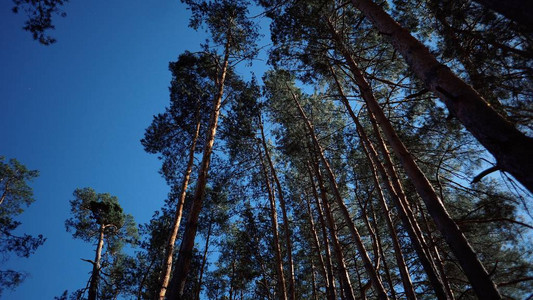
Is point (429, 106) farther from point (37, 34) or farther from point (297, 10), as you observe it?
point (37, 34)

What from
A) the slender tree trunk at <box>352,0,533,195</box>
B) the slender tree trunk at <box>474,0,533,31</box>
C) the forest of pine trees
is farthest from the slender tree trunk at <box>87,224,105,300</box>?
the slender tree trunk at <box>474,0,533,31</box>

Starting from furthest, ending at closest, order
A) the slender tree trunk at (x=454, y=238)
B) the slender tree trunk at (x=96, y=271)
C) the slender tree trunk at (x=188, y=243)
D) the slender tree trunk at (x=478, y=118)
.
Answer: the slender tree trunk at (x=96, y=271)
the slender tree trunk at (x=188, y=243)
the slender tree trunk at (x=454, y=238)
the slender tree trunk at (x=478, y=118)

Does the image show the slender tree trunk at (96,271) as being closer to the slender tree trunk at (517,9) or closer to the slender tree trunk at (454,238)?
the slender tree trunk at (454,238)

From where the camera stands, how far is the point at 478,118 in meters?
2.04

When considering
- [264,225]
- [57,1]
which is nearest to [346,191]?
[264,225]

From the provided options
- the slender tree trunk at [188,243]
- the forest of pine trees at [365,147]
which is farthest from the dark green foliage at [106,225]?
the slender tree trunk at [188,243]

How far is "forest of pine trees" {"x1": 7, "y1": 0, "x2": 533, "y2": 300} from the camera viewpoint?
3000mm

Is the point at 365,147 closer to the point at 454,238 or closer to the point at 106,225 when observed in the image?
the point at 454,238

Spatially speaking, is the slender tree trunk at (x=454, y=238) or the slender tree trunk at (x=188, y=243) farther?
the slender tree trunk at (x=188, y=243)

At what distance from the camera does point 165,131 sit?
10805 mm

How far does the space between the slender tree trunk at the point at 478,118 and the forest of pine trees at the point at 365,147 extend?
0.4 inches

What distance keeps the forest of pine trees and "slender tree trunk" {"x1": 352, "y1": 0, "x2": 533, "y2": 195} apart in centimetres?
1

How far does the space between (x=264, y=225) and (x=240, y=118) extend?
18.7 feet

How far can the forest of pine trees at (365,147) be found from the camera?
3000mm
